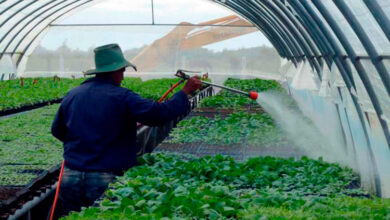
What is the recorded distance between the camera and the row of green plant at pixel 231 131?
7.18m

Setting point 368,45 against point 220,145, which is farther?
point 220,145

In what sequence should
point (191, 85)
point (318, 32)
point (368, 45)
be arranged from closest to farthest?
1. point (191, 85)
2. point (368, 45)
3. point (318, 32)

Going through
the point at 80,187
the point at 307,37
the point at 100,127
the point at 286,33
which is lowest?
the point at 80,187

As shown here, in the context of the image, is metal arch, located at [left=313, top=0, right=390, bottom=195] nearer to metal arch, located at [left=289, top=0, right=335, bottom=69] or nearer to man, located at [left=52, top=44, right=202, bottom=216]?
metal arch, located at [left=289, top=0, right=335, bottom=69]

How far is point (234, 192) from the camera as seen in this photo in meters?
4.29

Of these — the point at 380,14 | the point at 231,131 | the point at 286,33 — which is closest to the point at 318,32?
the point at 231,131

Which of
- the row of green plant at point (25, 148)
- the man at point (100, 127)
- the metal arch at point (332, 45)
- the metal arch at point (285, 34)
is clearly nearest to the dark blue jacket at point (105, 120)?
the man at point (100, 127)

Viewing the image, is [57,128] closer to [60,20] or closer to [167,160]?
[167,160]

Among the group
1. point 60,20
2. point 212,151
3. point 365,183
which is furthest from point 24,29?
point 365,183

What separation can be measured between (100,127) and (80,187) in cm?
49

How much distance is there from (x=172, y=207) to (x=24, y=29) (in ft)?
74.2

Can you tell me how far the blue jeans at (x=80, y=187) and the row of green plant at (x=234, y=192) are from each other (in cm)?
15

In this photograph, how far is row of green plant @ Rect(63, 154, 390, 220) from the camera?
11.5 feet

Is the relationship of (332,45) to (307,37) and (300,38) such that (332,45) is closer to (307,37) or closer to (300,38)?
(307,37)
